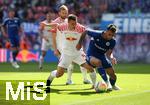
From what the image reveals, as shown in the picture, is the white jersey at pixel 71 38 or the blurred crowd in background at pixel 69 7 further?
the blurred crowd in background at pixel 69 7

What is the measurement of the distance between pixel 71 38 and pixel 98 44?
2.44 feet

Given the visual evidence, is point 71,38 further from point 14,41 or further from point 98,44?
point 14,41

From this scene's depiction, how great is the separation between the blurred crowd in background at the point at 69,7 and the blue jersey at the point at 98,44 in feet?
54.5

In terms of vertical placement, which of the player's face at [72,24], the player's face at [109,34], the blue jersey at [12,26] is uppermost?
the player's face at [72,24]

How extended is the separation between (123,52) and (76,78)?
12.3 m

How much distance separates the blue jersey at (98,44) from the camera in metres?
15.7

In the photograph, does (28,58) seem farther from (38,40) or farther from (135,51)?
(135,51)

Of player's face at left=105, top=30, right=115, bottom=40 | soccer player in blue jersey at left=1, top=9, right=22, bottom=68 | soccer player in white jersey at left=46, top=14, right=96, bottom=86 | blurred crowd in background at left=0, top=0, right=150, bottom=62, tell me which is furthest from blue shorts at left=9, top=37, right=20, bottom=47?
player's face at left=105, top=30, right=115, bottom=40

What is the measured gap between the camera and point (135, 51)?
3194 cm

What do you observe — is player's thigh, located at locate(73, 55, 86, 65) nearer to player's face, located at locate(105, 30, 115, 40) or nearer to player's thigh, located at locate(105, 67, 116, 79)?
player's thigh, located at locate(105, 67, 116, 79)

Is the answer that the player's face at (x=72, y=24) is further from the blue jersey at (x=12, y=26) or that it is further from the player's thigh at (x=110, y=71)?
the blue jersey at (x=12, y=26)

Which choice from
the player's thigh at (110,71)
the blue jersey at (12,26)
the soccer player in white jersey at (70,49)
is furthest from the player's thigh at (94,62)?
the blue jersey at (12,26)

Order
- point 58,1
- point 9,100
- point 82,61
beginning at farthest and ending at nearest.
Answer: point 58,1
point 82,61
point 9,100

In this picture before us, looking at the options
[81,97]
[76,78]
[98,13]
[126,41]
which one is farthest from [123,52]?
[81,97]
